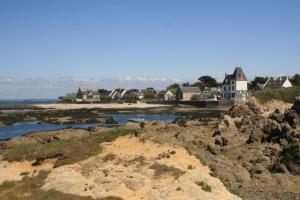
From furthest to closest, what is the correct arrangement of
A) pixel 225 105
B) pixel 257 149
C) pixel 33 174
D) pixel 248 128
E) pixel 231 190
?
pixel 225 105 < pixel 248 128 < pixel 257 149 < pixel 33 174 < pixel 231 190

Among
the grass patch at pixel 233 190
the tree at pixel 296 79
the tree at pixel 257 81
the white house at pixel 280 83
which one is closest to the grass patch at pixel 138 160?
the grass patch at pixel 233 190

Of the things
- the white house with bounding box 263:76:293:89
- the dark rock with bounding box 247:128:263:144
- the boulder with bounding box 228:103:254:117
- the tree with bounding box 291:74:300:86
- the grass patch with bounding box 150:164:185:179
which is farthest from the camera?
the tree with bounding box 291:74:300:86

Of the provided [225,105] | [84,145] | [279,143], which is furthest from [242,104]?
[225,105]

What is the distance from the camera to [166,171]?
71.8 feet

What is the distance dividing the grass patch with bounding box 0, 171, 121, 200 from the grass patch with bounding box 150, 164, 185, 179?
2.83 metres

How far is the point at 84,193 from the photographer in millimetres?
20594

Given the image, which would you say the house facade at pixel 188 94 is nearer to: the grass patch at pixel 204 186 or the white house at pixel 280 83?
the white house at pixel 280 83

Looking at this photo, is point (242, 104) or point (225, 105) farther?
point (225, 105)

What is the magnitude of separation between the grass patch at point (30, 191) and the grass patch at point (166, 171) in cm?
283

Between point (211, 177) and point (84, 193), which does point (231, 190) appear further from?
point (84, 193)

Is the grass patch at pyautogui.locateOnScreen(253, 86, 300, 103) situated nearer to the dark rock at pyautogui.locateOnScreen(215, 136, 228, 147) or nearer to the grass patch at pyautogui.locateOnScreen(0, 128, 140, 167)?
the dark rock at pyautogui.locateOnScreen(215, 136, 228, 147)

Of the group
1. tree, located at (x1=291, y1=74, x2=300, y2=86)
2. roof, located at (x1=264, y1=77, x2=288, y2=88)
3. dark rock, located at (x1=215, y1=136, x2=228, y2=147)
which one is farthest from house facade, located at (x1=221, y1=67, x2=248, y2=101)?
dark rock, located at (x1=215, y1=136, x2=228, y2=147)

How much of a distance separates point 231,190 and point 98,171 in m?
6.60

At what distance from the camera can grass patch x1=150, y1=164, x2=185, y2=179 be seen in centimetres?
2163
